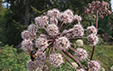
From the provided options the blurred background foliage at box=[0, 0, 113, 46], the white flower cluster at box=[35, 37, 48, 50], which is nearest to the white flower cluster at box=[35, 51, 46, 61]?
the white flower cluster at box=[35, 37, 48, 50]

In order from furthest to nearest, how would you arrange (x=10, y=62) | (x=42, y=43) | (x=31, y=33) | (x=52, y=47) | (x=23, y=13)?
(x=23, y=13) < (x=10, y=62) < (x=31, y=33) < (x=52, y=47) < (x=42, y=43)

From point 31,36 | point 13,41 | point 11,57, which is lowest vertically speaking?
point 13,41

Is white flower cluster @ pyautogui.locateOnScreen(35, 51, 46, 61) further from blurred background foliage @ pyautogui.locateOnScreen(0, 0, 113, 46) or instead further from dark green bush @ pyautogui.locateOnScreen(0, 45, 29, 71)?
blurred background foliage @ pyautogui.locateOnScreen(0, 0, 113, 46)

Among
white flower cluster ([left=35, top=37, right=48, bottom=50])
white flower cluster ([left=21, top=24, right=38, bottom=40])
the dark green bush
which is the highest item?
white flower cluster ([left=21, top=24, right=38, bottom=40])

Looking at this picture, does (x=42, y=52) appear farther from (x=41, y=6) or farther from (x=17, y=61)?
(x=41, y=6)

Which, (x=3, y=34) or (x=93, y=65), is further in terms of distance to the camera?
(x=3, y=34)

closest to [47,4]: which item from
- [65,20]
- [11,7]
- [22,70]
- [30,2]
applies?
[30,2]

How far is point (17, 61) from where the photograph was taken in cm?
468

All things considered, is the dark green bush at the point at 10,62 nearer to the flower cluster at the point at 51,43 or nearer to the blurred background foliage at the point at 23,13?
the flower cluster at the point at 51,43

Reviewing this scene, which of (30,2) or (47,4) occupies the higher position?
(30,2)

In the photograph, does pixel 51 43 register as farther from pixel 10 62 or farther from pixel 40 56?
pixel 10 62

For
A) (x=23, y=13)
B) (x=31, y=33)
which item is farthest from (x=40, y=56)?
(x=23, y=13)

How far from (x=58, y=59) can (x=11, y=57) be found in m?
3.57

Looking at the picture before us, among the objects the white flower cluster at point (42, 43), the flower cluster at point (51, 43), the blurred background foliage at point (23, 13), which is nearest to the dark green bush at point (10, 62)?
the flower cluster at point (51, 43)
